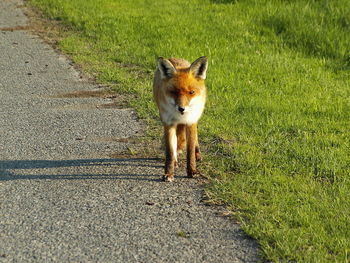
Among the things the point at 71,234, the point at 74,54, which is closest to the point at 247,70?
the point at 74,54

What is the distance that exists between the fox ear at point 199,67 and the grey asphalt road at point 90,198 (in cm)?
103

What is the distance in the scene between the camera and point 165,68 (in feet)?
20.4

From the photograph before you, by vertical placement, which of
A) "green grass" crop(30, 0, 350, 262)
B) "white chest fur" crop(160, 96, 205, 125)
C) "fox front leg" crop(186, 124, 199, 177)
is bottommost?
"green grass" crop(30, 0, 350, 262)

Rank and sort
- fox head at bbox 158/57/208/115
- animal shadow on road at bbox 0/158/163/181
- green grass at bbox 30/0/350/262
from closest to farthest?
green grass at bbox 30/0/350/262 → fox head at bbox 158/57/208/115 → animal shadow on road at bbox 0/158/163/181

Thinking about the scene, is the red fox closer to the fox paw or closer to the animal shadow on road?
the fox paw

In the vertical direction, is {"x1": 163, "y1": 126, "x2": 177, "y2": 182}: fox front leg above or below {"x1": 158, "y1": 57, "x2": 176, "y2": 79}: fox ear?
below

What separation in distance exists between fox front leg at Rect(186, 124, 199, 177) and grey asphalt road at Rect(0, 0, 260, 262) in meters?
0.12

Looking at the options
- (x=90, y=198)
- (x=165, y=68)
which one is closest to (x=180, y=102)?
(x=165, y=68)

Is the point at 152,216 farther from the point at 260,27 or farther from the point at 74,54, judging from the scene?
the point at 260,27

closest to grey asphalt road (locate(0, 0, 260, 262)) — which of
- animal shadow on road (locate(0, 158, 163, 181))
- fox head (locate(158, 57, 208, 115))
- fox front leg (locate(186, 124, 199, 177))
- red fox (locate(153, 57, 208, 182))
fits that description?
animal shadow on road (locate(0, 158, 163, 181))

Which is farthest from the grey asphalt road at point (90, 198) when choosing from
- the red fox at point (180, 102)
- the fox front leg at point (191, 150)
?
the red fox at point (180, 102)

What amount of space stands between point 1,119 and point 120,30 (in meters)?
4.80

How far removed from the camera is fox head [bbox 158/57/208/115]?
6066 millimetres

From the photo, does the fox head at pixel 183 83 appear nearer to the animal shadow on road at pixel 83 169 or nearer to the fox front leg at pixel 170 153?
the fox front leg at pixel 170 153
